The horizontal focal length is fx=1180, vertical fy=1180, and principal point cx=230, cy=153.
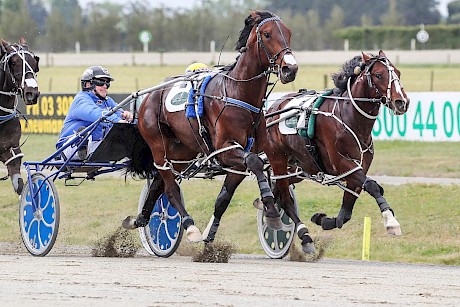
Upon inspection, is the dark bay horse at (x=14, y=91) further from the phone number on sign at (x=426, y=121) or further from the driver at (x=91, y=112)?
the phone number on sign at (x=426, y=121)

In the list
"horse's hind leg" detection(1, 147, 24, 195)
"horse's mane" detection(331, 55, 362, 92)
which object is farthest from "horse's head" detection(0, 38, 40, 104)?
"horse's mane" detection(331, 55, 362, 92)

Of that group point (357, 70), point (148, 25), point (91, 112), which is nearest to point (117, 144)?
point (91, 112)

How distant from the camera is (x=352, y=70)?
10.8m

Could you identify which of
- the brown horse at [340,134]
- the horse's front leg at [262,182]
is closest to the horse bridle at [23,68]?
the brown horse at [340,134]

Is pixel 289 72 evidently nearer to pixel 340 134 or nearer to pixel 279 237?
pixel 340 134

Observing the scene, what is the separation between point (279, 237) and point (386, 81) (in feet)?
6.45

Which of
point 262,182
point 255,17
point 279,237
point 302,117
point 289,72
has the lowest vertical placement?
point 279,237

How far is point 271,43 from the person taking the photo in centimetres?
948

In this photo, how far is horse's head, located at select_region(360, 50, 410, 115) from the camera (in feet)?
33.1

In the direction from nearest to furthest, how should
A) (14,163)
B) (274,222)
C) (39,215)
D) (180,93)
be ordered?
(274,222), (180,93), (39,215), (14,163)

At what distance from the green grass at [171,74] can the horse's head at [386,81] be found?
69.9ft

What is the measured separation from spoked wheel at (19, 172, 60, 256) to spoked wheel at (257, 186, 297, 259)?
210cm

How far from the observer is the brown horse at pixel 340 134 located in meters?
10.3

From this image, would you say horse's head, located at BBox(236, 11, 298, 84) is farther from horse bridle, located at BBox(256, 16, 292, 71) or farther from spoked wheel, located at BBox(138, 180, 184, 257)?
spoked wheel, located at BBox(138, 180, 184, 257)
